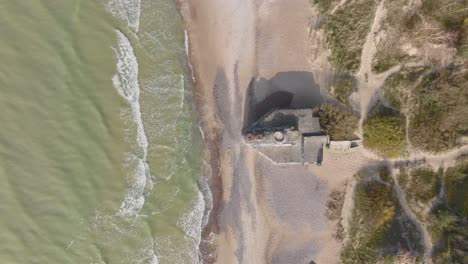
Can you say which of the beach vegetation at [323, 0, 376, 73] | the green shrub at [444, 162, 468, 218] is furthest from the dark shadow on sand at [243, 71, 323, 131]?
the green shrub at [444, 162, 468, 218]

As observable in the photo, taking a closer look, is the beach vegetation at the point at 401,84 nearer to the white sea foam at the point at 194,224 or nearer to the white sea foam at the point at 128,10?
the white sea foam at the point at 194,224

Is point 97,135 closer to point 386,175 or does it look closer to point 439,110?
point 386,175

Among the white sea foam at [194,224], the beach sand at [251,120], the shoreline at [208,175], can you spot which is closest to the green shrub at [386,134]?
the beach sand at [251,120]

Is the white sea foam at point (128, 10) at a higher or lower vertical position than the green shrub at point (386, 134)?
higher

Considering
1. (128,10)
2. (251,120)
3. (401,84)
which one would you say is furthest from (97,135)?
(401,84)

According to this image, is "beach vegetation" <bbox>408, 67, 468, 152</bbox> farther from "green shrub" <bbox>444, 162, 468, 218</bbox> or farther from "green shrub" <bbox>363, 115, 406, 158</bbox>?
"green shrub" <bbox>444, 162, 468, 218</bbox>
